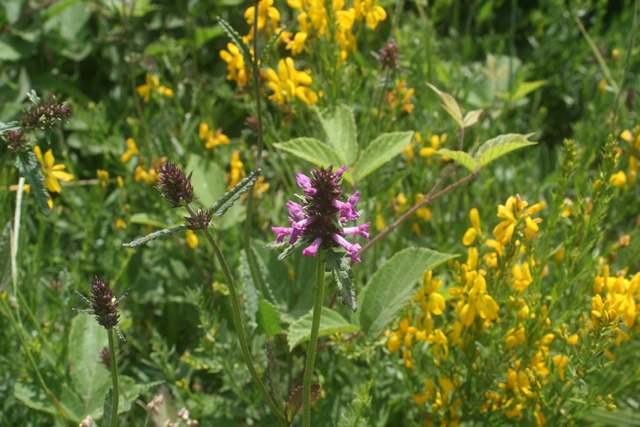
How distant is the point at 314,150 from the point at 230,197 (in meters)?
0.45

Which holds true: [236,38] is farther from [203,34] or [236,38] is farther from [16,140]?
[203,34]

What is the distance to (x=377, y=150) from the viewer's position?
4.71 ft

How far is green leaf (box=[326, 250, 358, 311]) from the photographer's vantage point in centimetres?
86

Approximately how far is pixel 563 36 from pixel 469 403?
1.92 metres

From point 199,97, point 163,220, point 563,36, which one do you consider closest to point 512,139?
point 163,220

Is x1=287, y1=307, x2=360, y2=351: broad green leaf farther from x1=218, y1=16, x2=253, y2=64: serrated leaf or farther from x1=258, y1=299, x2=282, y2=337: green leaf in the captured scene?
x1=218, y1=16, x2=253, y2=64: serrated leaf

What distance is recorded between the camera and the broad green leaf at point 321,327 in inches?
48.2

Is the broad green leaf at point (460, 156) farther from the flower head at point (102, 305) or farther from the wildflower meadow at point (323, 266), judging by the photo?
the flower head at point (102, 305)

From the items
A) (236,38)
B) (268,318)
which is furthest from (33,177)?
(268,318)

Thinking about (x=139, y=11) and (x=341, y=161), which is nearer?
(x=341, y=161)

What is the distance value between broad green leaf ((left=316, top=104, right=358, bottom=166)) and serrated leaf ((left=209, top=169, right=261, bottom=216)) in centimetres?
48

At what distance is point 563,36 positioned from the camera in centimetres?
286

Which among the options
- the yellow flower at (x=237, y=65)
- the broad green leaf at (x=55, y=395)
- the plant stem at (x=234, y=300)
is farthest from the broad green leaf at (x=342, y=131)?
the broad green leaf at (x=55, y=395)

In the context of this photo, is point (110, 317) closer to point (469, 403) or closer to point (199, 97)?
point (469, 403)
